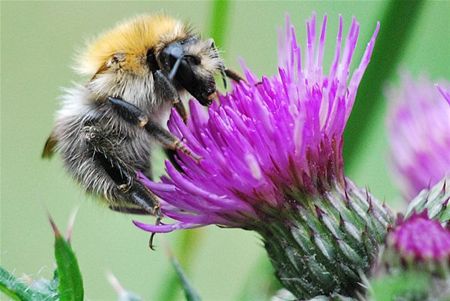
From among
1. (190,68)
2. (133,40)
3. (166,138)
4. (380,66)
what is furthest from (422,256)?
(380,66)

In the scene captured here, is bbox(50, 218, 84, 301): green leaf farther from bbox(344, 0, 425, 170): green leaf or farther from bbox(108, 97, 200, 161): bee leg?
bbox(344, 0, 425, 170): green leaf

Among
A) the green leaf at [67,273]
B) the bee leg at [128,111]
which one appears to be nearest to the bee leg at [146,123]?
the bee leg at [128,111]

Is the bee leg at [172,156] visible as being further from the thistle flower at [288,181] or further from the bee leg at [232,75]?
the bee leg at [232,75]

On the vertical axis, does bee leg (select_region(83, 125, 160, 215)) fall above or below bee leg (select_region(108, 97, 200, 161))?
below

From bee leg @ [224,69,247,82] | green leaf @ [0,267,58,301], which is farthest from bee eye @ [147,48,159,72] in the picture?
green leaf @ [0,267,58,301]

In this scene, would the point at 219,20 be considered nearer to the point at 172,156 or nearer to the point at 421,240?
the point at 172,156

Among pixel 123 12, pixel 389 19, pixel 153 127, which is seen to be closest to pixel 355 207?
pixel 153 127

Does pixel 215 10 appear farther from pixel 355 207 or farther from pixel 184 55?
pixel 355 207
